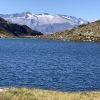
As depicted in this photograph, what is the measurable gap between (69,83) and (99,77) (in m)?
14.0

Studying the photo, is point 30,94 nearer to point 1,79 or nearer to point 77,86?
point 77,86

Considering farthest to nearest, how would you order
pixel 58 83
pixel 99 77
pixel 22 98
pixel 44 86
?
pixel 99 77
pixel 58 83
pixel 44 86
pixel 22 98

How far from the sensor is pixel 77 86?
7131 cm

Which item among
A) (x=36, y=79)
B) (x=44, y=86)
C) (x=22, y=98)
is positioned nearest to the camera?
(x=22, y=98)

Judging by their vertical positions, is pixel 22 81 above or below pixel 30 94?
below

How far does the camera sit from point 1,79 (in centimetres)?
7744

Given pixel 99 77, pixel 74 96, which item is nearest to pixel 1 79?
pixel 99 77

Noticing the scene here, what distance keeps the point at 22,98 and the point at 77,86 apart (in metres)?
40.8

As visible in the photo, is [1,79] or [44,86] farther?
[1,79]

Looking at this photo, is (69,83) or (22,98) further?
(69,83)

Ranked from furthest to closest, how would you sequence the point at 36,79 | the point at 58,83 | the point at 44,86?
the point at 36,79, the point at 58,83, the point at 44,86

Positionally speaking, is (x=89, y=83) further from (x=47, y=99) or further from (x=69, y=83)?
(x=47, y=99)

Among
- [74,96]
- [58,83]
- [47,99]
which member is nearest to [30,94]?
[47,99]

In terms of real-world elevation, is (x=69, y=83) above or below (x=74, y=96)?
below
